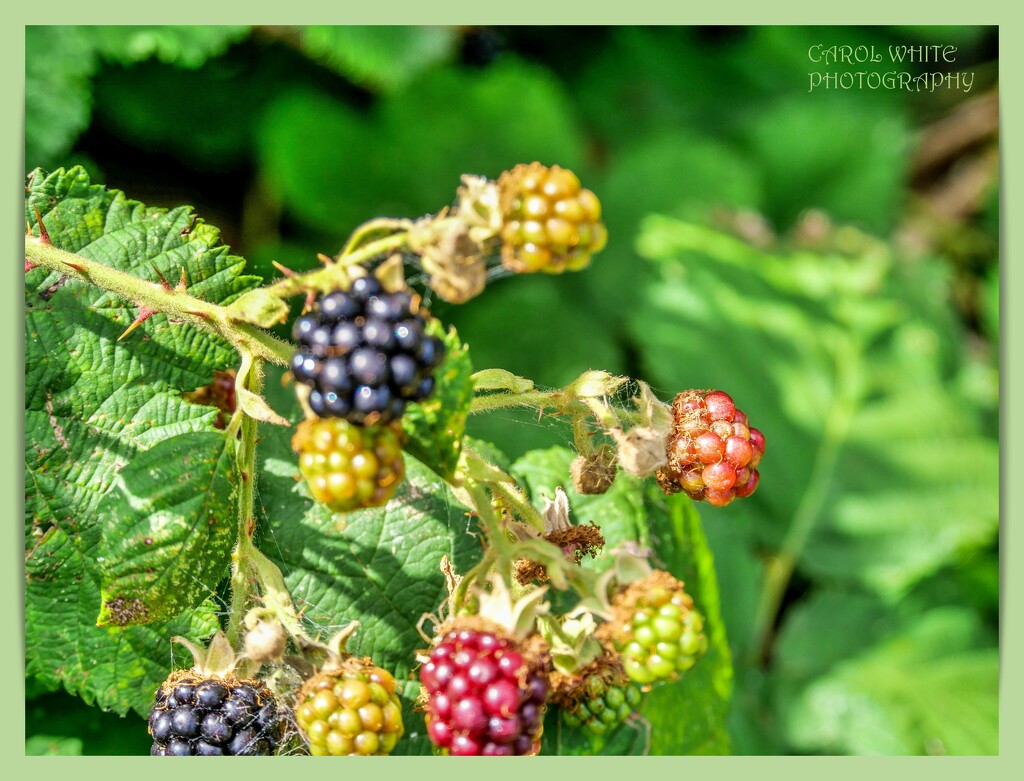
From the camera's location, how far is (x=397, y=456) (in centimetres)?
116

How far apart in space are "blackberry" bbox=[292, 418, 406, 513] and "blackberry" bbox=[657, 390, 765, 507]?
18.9 inches

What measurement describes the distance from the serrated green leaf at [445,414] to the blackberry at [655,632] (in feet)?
1.04

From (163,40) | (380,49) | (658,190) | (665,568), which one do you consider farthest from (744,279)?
(163,40)

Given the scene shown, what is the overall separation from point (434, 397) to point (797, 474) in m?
2.40

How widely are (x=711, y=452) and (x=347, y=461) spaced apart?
569 millimetres

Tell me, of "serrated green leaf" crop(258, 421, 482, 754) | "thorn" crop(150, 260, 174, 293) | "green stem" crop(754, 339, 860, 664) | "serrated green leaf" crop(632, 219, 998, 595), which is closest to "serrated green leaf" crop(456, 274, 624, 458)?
"serrated green leaf" crop(632, 219, 998, 595)

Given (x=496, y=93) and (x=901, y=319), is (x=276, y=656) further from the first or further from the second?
(x=901, y=319)

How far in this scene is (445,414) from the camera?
122cm

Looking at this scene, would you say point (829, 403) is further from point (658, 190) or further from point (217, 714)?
point (217, 714)

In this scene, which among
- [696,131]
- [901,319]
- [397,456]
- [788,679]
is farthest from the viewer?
[696,131]

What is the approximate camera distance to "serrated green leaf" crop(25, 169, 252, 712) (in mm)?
1689

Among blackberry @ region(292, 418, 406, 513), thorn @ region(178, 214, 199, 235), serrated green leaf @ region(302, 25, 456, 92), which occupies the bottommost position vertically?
blackberry @ region(292, 418, 406, 513)

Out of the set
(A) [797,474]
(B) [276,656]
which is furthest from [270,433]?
(A) [797,474]

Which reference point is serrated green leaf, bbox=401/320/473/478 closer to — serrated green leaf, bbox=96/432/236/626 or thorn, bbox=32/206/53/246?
serrated green leaf, bbox=96/432/236/626
